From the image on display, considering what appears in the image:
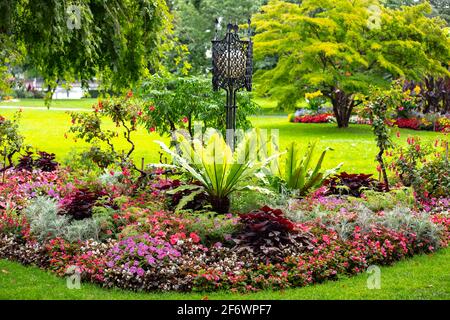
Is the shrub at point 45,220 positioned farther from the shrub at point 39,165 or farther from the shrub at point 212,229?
the shrub at point 39,165

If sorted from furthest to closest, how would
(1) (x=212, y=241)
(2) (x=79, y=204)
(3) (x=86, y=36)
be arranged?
1. (3) (x=86, y=36)
2. (2) (x=79, y=204)
3. (1) (x=212, y=241)

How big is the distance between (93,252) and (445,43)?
16595mm

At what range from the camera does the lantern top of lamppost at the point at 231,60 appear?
28.2 ft

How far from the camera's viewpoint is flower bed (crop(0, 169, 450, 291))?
18.9 feet

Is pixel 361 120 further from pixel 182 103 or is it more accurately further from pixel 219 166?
pixel 219 166

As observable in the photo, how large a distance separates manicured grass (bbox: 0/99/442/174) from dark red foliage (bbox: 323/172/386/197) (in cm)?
201

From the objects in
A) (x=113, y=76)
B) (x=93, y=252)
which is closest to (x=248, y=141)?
(x=93, y=252)

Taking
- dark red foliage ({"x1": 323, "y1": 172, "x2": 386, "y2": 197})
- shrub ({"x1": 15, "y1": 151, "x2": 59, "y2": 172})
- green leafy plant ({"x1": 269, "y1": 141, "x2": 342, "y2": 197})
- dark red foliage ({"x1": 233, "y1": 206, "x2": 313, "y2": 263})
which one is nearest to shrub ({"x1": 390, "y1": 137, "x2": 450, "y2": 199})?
dark red foliage ({"x1": 323, "y1": 172, "x2": 386, "y2": 197})

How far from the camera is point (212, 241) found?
656 centimetres

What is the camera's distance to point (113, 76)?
40.7 ft

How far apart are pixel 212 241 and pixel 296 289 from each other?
119 cm

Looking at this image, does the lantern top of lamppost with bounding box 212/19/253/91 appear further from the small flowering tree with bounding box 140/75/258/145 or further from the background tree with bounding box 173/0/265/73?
the background tree with bounding box 173/0/265/73

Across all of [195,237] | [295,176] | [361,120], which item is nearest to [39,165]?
[295,176]
